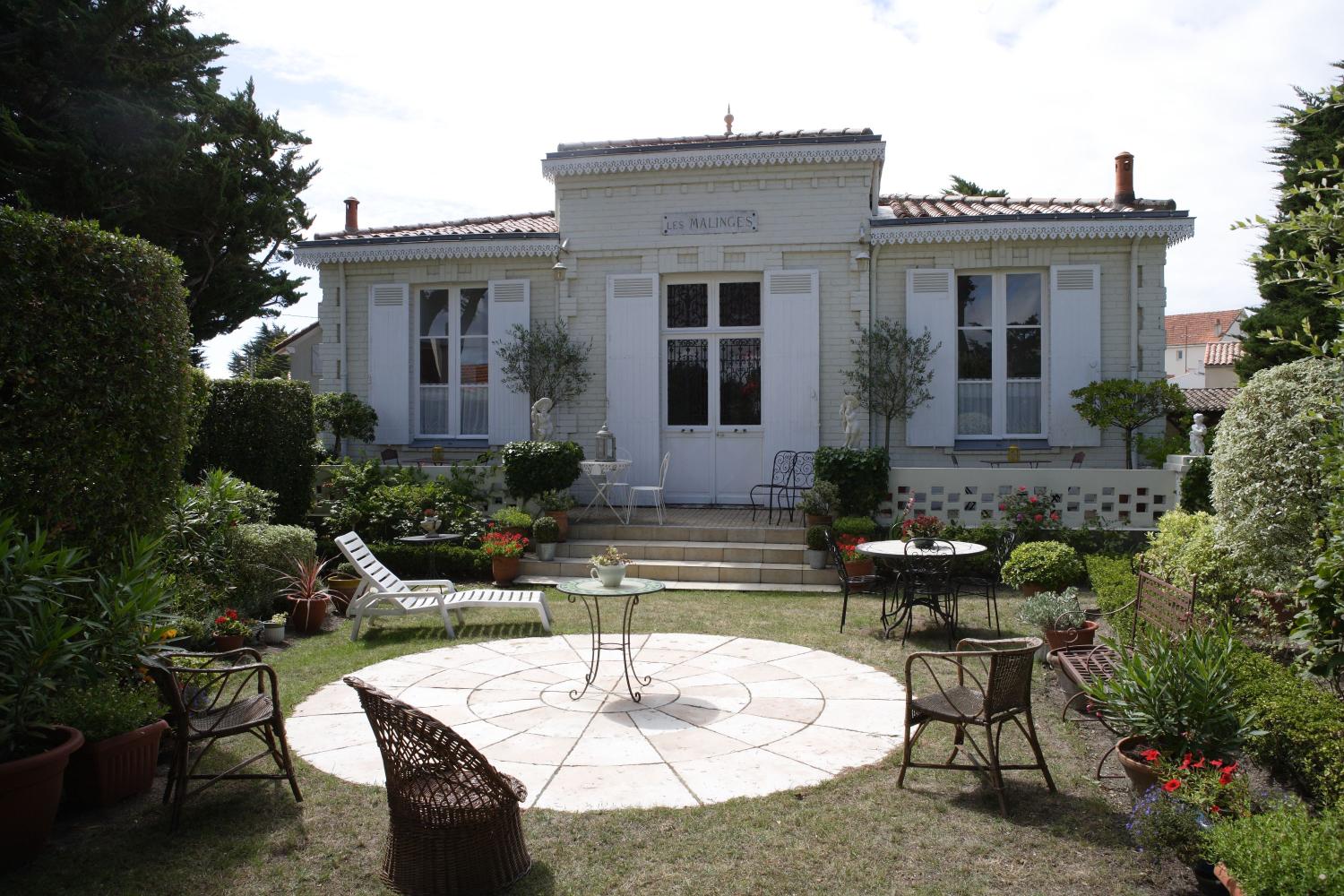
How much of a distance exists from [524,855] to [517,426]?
1025 cm

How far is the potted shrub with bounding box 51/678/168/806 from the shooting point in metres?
4.28

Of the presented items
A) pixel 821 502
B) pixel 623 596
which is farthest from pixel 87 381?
pixel 821 502

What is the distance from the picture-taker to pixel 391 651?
752cm

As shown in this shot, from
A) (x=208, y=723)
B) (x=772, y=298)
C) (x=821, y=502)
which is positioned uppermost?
(x=772, y=298)

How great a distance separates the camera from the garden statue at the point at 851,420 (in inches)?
457

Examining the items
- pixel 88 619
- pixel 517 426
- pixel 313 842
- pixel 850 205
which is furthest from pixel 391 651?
pixel 850 205

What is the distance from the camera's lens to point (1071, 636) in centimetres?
660

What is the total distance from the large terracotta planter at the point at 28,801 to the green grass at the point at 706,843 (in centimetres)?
10

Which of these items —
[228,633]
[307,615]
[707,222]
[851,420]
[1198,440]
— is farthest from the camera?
[707,222]

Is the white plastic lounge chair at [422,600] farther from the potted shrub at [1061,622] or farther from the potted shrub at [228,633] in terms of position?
the potted shrub at [1061,622]

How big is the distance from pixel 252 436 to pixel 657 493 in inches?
194

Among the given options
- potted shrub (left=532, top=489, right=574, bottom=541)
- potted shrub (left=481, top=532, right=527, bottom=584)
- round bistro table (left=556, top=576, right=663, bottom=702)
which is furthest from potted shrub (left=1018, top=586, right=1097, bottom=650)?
potted shrub (left=532, top=489, right=574, bottom=541)

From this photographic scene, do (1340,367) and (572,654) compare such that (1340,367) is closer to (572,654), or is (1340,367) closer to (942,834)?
Result: (942,834)

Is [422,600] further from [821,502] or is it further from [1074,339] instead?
[1074,339]
